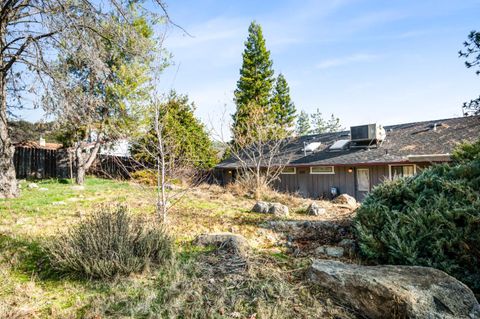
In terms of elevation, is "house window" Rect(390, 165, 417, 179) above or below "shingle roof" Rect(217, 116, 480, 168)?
below

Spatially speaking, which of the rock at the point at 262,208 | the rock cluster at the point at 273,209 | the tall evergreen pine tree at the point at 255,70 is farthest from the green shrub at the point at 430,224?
the tall evergreen pine tree at the point at 255,70

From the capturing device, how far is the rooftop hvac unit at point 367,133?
1433 centimetres

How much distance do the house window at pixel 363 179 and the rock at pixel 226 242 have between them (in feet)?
38.3

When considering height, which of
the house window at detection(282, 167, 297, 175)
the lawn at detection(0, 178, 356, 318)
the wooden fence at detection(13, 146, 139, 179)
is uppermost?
the wooden fence at detection(13, 146, 139, 179)

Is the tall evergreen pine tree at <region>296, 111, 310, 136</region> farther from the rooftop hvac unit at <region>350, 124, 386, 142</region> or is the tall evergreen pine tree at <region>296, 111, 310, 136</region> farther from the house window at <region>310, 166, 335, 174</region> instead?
the rooftop hvac unit at <region>350, 124, 386, 142</region>

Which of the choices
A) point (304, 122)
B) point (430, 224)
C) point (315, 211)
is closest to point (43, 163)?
point (315, 211)

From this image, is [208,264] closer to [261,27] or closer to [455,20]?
[455,20]

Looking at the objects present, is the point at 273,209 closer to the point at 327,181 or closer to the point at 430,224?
the point at 430,224

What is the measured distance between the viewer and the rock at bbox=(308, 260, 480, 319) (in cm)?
239

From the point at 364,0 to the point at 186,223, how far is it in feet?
20.8

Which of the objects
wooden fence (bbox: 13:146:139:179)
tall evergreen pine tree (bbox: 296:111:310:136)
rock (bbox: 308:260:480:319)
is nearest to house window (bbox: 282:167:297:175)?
wooden fence (bbox: 13:146:139:179)

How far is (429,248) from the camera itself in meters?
3.38

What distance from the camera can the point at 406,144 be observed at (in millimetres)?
13539

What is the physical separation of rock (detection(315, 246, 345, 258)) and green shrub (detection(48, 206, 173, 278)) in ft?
7.30
